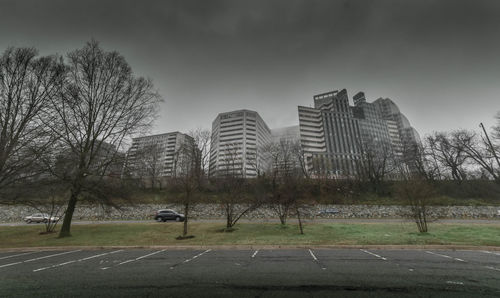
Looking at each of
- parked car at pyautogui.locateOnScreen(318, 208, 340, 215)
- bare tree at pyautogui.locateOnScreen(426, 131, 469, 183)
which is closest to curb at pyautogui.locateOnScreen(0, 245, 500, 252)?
parked car at pyautogui.locateOnScreen(318, 208, 340, 215)

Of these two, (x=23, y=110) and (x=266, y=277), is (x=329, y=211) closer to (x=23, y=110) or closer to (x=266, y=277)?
(x=266, y=277)

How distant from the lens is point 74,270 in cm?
635

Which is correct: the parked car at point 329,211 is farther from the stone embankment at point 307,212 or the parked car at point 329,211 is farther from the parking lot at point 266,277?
the parking lot at point 266,277

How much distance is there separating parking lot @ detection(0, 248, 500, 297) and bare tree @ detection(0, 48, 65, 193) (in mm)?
6458

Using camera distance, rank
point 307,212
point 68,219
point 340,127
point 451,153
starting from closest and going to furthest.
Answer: point 68,219 < point 307,212 < point 451,153 < point 340,127

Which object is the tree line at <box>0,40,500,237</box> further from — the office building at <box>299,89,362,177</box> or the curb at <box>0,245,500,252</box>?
the office building at <box>299,89,362,177</box>

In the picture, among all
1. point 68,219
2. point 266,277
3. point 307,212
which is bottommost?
point 307,212

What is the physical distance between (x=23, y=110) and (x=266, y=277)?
1791cm

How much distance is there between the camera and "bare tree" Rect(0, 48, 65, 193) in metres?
10.6

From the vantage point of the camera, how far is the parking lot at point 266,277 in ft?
14.1

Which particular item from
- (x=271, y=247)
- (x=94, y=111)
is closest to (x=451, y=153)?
(x=271, y=247)

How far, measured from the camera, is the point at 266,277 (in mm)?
5270

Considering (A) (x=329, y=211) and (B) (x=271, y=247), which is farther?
(A) (x=329, y=211)

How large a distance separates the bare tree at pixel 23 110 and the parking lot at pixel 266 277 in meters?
6.46
